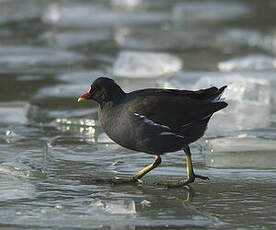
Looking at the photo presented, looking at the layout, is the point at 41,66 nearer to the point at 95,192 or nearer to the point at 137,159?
the point at 137,159

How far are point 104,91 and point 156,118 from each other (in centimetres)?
47

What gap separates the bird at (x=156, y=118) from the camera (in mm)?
5898

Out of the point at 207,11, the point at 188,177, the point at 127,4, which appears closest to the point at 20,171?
the point at 188,177

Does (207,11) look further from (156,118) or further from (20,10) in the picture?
(156,118)

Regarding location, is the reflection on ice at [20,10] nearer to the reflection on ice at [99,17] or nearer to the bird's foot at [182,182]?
the reflection on ice at [99,17]

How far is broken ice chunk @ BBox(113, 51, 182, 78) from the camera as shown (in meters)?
10.7

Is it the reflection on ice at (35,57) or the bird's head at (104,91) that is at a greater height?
the reflection on ice at (35,57)

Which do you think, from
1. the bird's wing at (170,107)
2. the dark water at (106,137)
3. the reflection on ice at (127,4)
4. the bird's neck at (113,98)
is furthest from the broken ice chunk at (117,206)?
the reflection on ice at (127,4)

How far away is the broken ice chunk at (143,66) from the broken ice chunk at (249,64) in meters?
0.61

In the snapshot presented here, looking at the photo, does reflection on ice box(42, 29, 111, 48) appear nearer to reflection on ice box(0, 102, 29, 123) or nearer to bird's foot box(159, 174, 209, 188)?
reflection on ice box(0, 102, 29, 123)

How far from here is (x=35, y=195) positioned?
18.5 feet

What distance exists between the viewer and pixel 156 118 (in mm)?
5930

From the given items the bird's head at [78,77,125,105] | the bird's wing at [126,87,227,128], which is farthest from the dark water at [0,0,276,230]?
the bird's head at [78,77,125,105]

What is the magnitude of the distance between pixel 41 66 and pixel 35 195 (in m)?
5.75
